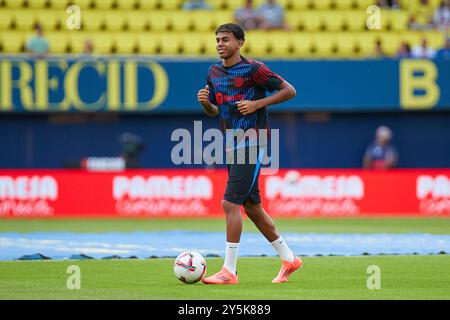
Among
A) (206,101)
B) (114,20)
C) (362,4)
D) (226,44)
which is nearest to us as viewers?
(226,44)

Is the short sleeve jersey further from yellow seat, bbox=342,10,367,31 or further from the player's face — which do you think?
yellow seat, bbox=342,10,367,31

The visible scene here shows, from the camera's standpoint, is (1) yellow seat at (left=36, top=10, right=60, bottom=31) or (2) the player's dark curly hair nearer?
(2) the player's dark curly hair

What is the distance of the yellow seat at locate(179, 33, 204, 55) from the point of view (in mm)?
25703

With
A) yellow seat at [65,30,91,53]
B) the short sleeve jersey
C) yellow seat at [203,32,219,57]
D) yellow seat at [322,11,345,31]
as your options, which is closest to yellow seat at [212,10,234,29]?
yellow seat at [203,32,219,57]

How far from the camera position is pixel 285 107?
957 inches

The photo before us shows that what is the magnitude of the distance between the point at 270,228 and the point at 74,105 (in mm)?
13776

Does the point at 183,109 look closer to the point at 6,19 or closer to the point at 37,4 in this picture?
the point at 37,4

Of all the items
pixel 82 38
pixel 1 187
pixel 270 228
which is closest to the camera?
pixel 270 228

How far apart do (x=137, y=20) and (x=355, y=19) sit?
574cm

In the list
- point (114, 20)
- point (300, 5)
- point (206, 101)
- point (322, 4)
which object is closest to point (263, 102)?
point (206, 101)

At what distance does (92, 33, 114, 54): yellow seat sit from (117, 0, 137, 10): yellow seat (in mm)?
1265

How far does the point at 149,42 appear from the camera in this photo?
2589 centimetres

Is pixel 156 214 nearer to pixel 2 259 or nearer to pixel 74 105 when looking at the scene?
pixel 74 105
